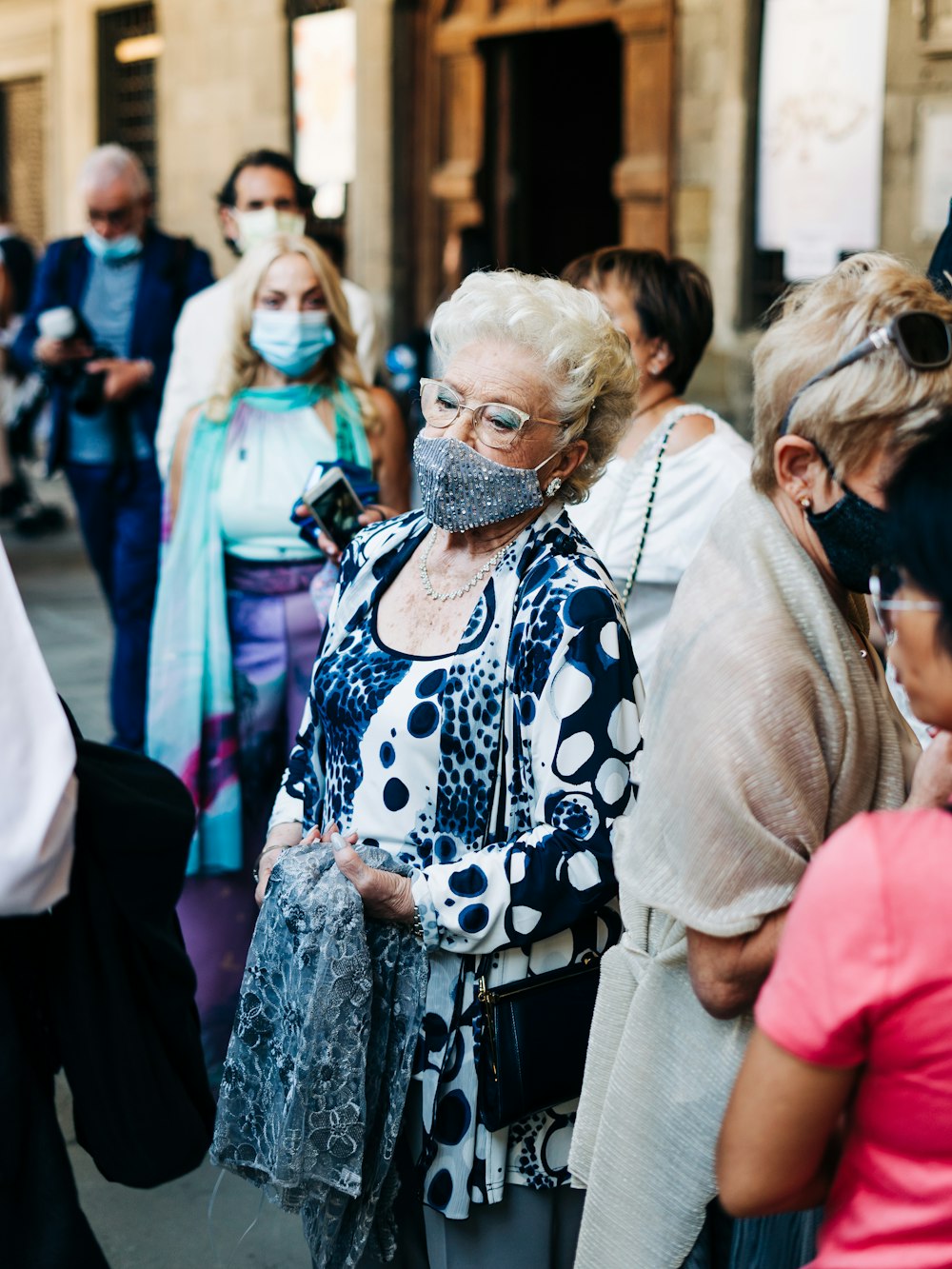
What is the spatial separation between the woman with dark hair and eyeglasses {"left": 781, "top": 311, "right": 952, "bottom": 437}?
1.76 metres

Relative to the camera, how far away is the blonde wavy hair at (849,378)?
1678 mm

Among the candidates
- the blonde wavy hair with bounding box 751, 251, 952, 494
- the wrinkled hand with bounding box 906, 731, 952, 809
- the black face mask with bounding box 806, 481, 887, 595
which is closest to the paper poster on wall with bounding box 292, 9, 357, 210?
the blonde wavy hair with bounding box 751, 251, 952, 494

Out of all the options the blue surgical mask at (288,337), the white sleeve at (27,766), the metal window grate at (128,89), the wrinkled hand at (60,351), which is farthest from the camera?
the metal window grate at (128,89)

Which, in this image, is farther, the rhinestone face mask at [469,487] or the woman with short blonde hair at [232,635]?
the woman with short blonde hair at [232,635]

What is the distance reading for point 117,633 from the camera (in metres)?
6.12

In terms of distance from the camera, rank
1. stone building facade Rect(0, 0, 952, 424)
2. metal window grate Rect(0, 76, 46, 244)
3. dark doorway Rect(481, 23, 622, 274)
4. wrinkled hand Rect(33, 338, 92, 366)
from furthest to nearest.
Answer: metal window grate Rect(0, 76, 46, 244) → dark doorway Rect(481, 23, 622, 274) → stone building facade Rect(0, 0, 952, 424) → wrinkled hand Rect(33, 338, 92, 366)

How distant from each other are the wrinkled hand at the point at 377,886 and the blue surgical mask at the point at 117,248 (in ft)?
15.6

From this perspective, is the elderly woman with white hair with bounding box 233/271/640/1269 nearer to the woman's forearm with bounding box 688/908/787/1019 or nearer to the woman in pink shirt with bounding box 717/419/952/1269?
the woman's forearm with bounding box 688/908/787/1019

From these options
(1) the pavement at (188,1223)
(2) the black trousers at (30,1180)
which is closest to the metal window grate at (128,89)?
(1) the pavement at (188,1223)

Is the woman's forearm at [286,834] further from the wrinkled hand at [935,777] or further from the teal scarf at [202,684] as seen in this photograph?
the teal scarf at [202,684]

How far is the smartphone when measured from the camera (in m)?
3.59

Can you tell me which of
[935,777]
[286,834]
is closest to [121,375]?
[286,834]

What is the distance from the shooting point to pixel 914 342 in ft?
5.52

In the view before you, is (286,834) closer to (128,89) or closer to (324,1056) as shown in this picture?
(324,1056)
